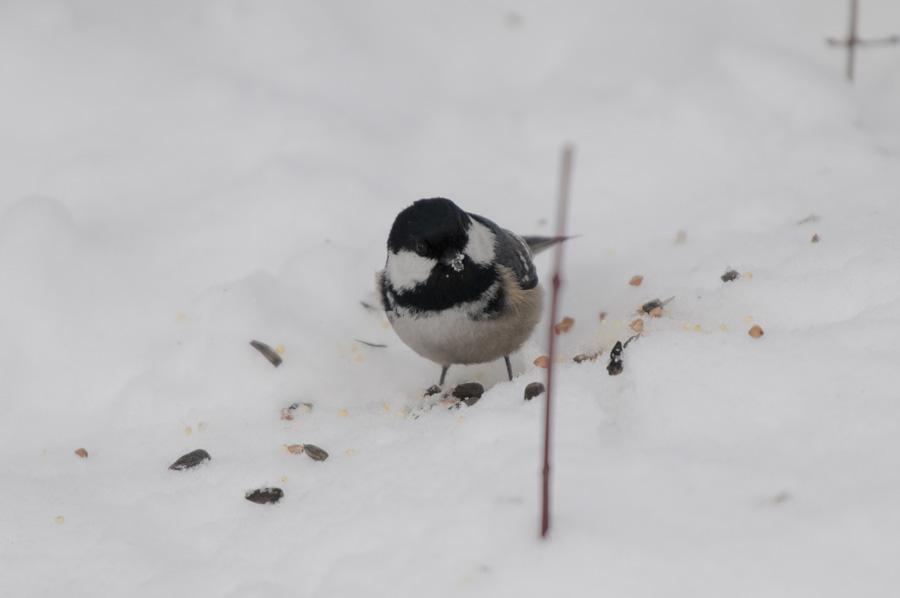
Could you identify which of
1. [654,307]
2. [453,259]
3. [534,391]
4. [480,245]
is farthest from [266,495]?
[654,307]

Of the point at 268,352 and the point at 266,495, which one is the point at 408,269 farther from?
the point at 266,495

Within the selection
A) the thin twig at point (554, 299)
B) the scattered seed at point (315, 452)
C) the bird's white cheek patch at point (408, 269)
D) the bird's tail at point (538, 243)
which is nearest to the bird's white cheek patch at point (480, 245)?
the bird's white cheek patch at point (408, 269)

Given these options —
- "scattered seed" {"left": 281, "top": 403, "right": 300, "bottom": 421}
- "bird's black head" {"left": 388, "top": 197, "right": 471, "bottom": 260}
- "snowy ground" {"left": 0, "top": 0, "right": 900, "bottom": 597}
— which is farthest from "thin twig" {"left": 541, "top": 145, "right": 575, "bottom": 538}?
"scattered seed" {"left": 281, "top": 403, "right": 300, "bottom": 421}

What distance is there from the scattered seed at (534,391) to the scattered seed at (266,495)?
0.64 m

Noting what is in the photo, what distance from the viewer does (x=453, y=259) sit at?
2312mm

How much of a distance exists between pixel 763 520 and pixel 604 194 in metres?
2.16

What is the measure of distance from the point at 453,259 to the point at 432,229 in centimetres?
11

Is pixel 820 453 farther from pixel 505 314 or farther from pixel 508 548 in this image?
pixel 505 314

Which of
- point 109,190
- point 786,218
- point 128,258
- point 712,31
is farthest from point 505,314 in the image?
point 712,31

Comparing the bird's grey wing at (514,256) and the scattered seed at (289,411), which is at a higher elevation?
the bird's grey wing at (514,256)

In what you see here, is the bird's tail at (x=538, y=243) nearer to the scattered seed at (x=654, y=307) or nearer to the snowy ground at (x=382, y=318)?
the snowy ground at (x=382, y=318)

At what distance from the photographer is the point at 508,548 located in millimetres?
1514

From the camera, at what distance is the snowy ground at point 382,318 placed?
1558mm

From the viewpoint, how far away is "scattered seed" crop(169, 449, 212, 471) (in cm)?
218
